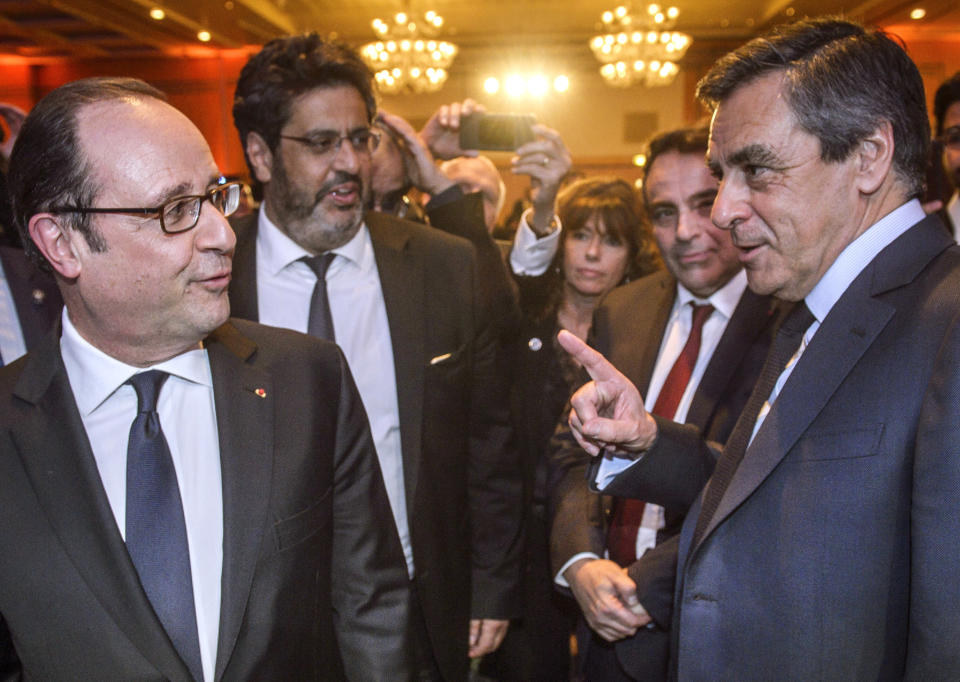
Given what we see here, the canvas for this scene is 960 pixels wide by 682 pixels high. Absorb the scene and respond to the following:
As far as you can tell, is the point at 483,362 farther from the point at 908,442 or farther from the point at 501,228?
the point at 501,228

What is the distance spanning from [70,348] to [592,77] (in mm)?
10022

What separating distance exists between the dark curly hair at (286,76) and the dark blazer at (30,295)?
64 centimetres

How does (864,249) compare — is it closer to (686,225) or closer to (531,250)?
(686,225)

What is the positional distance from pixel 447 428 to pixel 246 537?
70 cm

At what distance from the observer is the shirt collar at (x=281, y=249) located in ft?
5.73

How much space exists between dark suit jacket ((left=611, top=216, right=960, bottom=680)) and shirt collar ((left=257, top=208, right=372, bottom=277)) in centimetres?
106

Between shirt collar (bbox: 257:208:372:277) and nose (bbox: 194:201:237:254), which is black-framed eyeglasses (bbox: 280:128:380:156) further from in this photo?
nose (bbox: 194:201:237:254)

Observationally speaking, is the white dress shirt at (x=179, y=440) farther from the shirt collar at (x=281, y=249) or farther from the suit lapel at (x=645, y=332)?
the suit lapel at (x=645, y=332)

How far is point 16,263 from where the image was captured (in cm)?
169

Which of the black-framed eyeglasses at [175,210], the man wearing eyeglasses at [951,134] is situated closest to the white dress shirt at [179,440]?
the black-framed eyeglasses at [175,210]

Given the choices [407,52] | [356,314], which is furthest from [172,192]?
[407,52]

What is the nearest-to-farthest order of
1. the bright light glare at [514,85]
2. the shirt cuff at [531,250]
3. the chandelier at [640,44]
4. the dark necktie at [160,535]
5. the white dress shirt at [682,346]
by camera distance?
1. the dark necktie at [160,535]
2. the white dress shirt at [682,346]
3. the shirt cuff at [531,250]
4. the chandelier at [640,44]
5. the bright light glare at [514,85]

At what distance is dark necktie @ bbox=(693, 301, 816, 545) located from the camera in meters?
1.26

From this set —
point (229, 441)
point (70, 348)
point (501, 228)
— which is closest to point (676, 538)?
point (229, 441)
